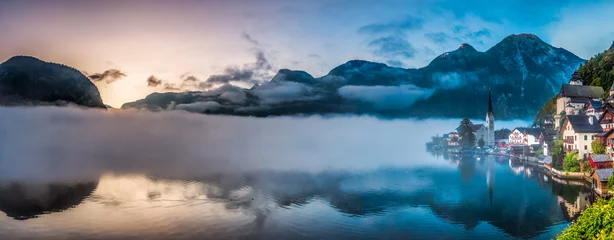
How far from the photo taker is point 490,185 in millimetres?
32375

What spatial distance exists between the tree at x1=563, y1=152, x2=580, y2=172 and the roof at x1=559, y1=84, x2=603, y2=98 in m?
15.6

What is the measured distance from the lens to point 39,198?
30453 millimetres

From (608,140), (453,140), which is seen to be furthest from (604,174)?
(453,140)

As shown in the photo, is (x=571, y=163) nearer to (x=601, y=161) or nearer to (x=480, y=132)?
(x=601, y=161)

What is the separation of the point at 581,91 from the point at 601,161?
2059 cm

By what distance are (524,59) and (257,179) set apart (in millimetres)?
129748

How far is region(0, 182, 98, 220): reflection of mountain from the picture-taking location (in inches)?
1022

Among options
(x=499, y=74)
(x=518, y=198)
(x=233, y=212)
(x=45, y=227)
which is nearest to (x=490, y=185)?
(x=518, y=198)

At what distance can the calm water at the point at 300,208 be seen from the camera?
19844 millimetres

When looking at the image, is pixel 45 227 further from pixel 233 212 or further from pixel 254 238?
pixel 254 238

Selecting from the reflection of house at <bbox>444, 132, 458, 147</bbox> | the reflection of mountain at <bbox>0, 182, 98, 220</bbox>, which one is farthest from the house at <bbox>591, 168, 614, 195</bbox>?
the reflection of house at <bbox>444, 132, 458, 147</bbox>

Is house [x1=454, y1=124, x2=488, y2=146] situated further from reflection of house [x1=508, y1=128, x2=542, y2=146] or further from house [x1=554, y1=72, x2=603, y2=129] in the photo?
house [x1=554, y1=72, x2=603, y2=129]

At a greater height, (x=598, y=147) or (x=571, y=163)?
(x=598, y=147)

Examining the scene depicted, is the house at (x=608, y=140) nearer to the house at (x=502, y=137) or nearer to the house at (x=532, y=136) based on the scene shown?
the house at (x=532, y=136)
